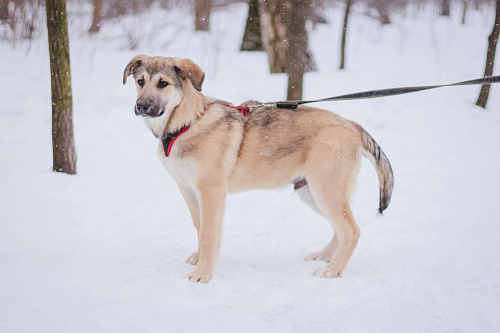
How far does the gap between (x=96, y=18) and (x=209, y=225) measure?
12.4m

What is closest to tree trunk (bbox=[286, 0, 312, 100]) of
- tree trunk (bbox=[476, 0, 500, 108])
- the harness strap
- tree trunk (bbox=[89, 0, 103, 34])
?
the harness strap

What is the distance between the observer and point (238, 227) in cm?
507

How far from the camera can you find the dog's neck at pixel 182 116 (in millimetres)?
3736

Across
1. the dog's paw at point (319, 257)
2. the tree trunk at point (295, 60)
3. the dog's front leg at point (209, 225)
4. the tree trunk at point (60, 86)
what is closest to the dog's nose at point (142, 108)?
the dog's front leg at point (209, 225)

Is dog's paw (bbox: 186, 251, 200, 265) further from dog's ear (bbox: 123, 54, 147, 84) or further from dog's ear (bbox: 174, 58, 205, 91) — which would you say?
dog's ear (bbox: 123, 54, 147, 84)

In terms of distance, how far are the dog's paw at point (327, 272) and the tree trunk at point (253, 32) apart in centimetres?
1010

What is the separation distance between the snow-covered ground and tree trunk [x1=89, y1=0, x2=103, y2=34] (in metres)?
3.02

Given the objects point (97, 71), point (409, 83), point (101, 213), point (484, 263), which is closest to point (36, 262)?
point (101, 213)

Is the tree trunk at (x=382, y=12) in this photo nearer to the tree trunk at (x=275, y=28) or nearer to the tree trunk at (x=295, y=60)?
the tree trunk at (x=275, y=28)

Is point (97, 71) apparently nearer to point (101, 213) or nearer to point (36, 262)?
point (101, 213)

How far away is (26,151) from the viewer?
650cm

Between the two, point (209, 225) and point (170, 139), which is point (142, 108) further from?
point (209, 225)

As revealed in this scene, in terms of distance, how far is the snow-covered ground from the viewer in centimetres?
305

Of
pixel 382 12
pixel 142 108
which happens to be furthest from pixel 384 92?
pixel 382 12
